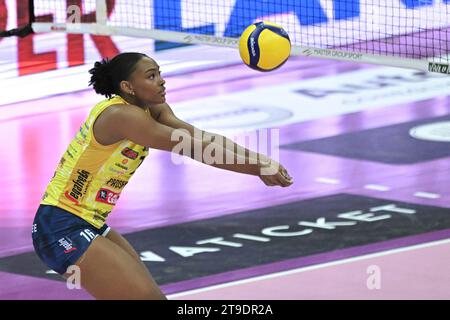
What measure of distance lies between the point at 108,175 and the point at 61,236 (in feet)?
1.54

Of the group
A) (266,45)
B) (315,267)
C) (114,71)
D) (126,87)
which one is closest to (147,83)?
(126,87)

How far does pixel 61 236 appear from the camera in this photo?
7695 mm

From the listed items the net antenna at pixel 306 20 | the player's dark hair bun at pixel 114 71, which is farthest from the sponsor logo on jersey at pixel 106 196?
the net antenna at pixel 306 20

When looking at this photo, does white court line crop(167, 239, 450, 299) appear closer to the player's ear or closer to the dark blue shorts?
the dark blue shorts

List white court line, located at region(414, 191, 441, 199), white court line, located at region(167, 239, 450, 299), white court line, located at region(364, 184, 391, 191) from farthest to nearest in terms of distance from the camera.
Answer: white court line, located at region(364, 184, 391, 191), white court line, located at region(414, 191, 441, 199), white court line, located at region(167, 239, 450, 299)

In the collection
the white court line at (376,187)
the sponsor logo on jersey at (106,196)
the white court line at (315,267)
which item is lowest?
the white court line at (315,267)

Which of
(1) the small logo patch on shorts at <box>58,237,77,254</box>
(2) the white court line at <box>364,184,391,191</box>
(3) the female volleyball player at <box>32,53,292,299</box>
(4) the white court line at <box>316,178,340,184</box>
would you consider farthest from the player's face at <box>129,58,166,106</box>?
(4) the white court line at <box>316,178,340,184</box>

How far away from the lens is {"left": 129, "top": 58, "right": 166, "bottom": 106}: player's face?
25.3 feet

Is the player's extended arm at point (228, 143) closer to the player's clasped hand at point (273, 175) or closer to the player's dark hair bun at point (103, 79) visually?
the player's clasped hand at point (273, 175)

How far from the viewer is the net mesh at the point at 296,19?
16.6 m

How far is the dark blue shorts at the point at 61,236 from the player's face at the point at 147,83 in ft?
2.83

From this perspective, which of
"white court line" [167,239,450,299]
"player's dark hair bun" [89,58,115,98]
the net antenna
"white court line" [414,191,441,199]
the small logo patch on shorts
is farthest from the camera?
Answer: the net antenna
